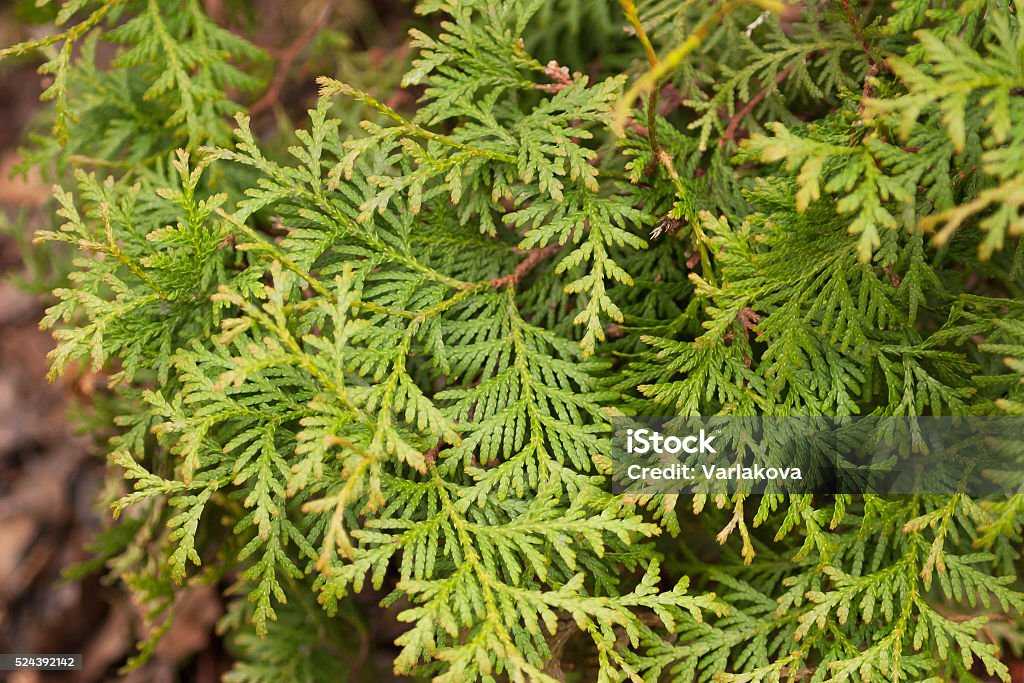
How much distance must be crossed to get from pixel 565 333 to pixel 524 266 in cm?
25

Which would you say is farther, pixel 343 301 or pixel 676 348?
pixel 676 348

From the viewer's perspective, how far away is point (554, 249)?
2.27 metres

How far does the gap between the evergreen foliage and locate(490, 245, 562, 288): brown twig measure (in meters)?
0.01

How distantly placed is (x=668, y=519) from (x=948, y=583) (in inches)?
31.2

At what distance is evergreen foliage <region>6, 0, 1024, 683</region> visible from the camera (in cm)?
172

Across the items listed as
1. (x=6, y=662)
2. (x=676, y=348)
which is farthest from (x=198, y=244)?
(x=6, y=662)

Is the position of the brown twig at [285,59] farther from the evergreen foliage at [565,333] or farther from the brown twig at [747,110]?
the brown twig at [747,110]

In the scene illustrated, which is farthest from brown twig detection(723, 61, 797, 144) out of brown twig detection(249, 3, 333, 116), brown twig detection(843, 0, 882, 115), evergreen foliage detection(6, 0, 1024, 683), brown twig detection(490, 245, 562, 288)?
brown twig detection(249, 3, 333, 116)

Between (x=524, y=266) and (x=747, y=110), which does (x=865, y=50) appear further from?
(x=524, y=266)

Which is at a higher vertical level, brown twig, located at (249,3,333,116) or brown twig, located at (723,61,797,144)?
brown twig, located at (249,3,333,116)

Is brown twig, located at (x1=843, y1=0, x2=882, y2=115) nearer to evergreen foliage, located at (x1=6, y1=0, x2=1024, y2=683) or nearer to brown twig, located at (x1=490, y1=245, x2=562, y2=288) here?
evergreen foliage, located at (x1=6, y1=0, x2=1024, y2=683)

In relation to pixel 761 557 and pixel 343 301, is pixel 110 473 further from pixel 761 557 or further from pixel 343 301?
pixel 761 557

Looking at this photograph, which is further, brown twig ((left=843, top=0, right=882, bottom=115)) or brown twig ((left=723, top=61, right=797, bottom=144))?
brown twig ((left=723, top=61, right=797, bottom=144))

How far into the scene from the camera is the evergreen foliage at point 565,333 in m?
1.72
